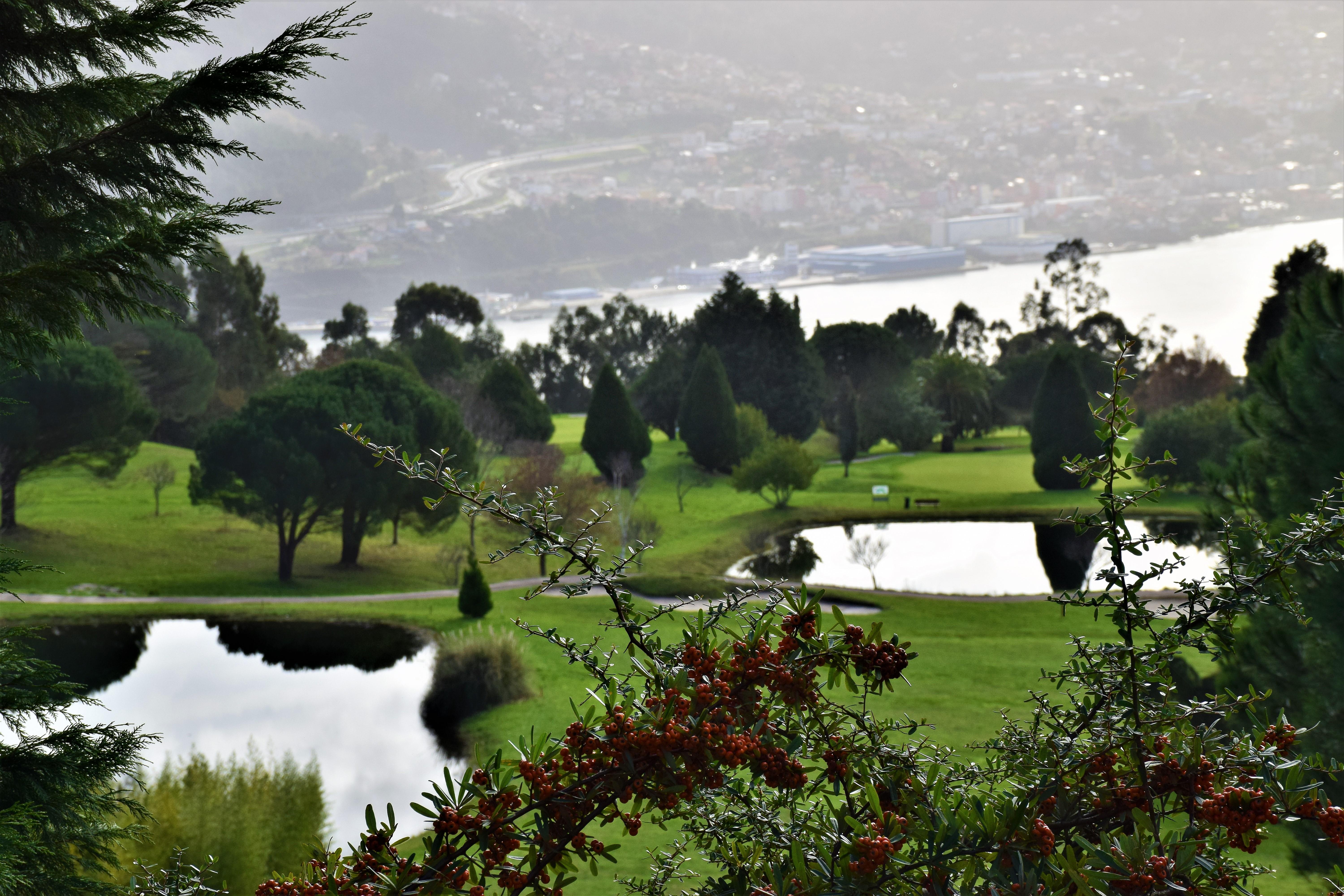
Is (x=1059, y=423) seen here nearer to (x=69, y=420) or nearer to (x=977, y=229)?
(x=69, y=420)

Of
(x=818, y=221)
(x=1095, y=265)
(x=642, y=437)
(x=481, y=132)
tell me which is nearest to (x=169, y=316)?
(x=642, y=437)

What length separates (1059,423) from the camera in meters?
28.1

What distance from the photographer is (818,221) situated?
105 meters

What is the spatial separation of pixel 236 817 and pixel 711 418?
24.0 metres

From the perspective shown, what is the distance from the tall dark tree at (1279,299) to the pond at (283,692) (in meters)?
19.3

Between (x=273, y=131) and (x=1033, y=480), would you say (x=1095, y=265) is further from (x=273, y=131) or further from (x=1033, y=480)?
(x=273, y=131)

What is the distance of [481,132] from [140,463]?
111857 mm

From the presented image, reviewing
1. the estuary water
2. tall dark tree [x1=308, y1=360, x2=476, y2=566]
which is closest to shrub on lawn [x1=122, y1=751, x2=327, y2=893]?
tall dark tree [x1=308, y1=360, x2=476, y2=566]

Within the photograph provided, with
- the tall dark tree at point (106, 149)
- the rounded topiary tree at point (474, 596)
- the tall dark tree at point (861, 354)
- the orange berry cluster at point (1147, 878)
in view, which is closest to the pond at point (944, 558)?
the rounded topiary tree at point (474, 596)

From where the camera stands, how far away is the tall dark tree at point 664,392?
117 ft

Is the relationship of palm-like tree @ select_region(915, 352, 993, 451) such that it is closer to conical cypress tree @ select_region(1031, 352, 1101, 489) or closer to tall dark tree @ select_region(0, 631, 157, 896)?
conical cypress tree @ select_region(1031, 352, 1101, 489)

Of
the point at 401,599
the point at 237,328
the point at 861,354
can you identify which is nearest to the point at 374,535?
the point at 401,599

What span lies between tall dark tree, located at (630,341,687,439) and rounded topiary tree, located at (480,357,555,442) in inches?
201

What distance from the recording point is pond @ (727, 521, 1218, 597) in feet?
→ 68.1
